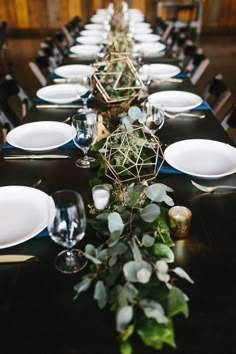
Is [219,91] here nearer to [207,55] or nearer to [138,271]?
[138,271]

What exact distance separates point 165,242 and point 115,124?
0.80 metres

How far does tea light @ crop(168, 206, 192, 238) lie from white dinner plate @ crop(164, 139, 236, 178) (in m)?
0.29

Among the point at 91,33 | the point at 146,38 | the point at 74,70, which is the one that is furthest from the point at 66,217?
the point at 91,33

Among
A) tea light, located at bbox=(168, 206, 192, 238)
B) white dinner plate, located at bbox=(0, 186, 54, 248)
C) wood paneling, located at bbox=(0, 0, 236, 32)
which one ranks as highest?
tea light, located at bbox=(168, 206, 192, 238)

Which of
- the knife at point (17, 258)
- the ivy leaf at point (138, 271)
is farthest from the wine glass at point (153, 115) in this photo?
the ivy leaf at point (138, 271)

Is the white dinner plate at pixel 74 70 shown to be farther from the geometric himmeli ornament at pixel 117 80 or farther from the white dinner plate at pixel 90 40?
the white dinner plate at pixel 90 40

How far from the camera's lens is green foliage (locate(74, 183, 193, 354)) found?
0.68 m

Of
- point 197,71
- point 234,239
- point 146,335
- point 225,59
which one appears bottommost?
point 225,59

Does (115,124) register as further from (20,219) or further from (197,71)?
(197,71)

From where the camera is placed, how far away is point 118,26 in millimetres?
2912

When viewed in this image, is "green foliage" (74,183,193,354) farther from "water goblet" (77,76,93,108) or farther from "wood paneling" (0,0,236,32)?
"wood paneling" (0,0,236,32)

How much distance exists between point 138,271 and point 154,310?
0.09 meters

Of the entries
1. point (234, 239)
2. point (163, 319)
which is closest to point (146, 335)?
point (163, 319)

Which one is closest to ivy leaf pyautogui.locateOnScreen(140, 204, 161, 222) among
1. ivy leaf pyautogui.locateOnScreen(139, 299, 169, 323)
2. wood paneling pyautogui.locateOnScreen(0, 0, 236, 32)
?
ivy leaf pyautogui.locateOnScreen(139, 299, 169, 323)
